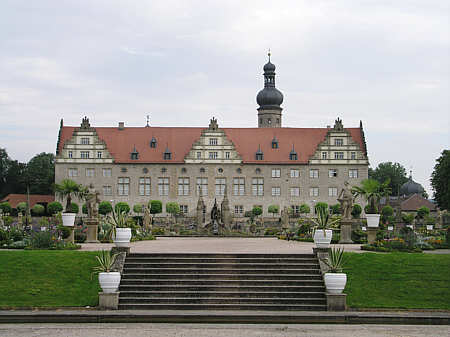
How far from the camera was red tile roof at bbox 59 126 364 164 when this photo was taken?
78.8 metres

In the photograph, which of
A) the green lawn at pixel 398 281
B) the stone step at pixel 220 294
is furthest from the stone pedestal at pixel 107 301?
the green lawn at pixel 398 281

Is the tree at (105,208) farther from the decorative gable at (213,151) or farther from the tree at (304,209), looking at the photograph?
the tree at (304,209)

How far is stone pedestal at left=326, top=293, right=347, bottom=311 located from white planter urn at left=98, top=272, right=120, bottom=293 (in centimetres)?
510

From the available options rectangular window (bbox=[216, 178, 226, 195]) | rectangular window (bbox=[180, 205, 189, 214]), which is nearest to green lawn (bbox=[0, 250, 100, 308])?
rectangular window (bbox=[180, 205, 189, 214])

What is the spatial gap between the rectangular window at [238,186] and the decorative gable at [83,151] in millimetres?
13284

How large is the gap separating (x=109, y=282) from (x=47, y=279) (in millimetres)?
2711

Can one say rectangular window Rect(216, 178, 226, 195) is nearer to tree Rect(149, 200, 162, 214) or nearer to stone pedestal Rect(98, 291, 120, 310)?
tree Rect(149, 200, 162, 214)

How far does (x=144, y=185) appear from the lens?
7812cm

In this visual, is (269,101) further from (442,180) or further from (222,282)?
(222,282)

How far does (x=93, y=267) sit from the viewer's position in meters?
20.4

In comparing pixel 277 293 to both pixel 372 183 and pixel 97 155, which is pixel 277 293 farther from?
pixel 97 155

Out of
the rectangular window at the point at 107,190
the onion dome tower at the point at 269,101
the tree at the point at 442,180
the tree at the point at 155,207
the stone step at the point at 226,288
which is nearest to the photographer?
the stone step at the point at 226,288

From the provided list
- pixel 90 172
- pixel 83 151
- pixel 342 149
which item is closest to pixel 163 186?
pixel 90 172

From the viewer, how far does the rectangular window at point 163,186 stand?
7812 cm
